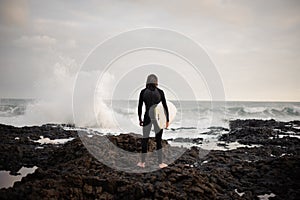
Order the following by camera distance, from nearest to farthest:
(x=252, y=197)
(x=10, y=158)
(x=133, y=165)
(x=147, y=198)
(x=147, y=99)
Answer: (x=147, y=198)
(x=252, y=197)
(x=147, y=99)
(x=133, y=165)
(x=10, y=158)

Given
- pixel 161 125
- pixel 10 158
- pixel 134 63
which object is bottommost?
pixel 10 158

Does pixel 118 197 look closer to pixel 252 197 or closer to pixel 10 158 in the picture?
pixel 252 197

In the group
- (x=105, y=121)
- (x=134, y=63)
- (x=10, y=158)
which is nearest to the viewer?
(x=134, y=63)

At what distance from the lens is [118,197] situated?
5.15 m

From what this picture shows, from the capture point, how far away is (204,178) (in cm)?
614

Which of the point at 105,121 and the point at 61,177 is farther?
the point at 105,121

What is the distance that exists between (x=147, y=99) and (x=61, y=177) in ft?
8.18

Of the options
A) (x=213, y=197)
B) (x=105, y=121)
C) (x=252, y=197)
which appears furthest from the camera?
(x=105, y=121)

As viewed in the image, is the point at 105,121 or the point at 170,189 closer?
the point at 170,189

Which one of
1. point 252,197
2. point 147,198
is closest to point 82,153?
point 147,198

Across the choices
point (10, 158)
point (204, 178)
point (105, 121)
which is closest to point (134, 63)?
point (204, 178)

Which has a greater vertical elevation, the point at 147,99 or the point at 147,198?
the point at 147,99

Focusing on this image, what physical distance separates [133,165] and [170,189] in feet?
6.23

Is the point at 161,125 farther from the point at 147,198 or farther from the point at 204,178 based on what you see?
the point at 147,198
